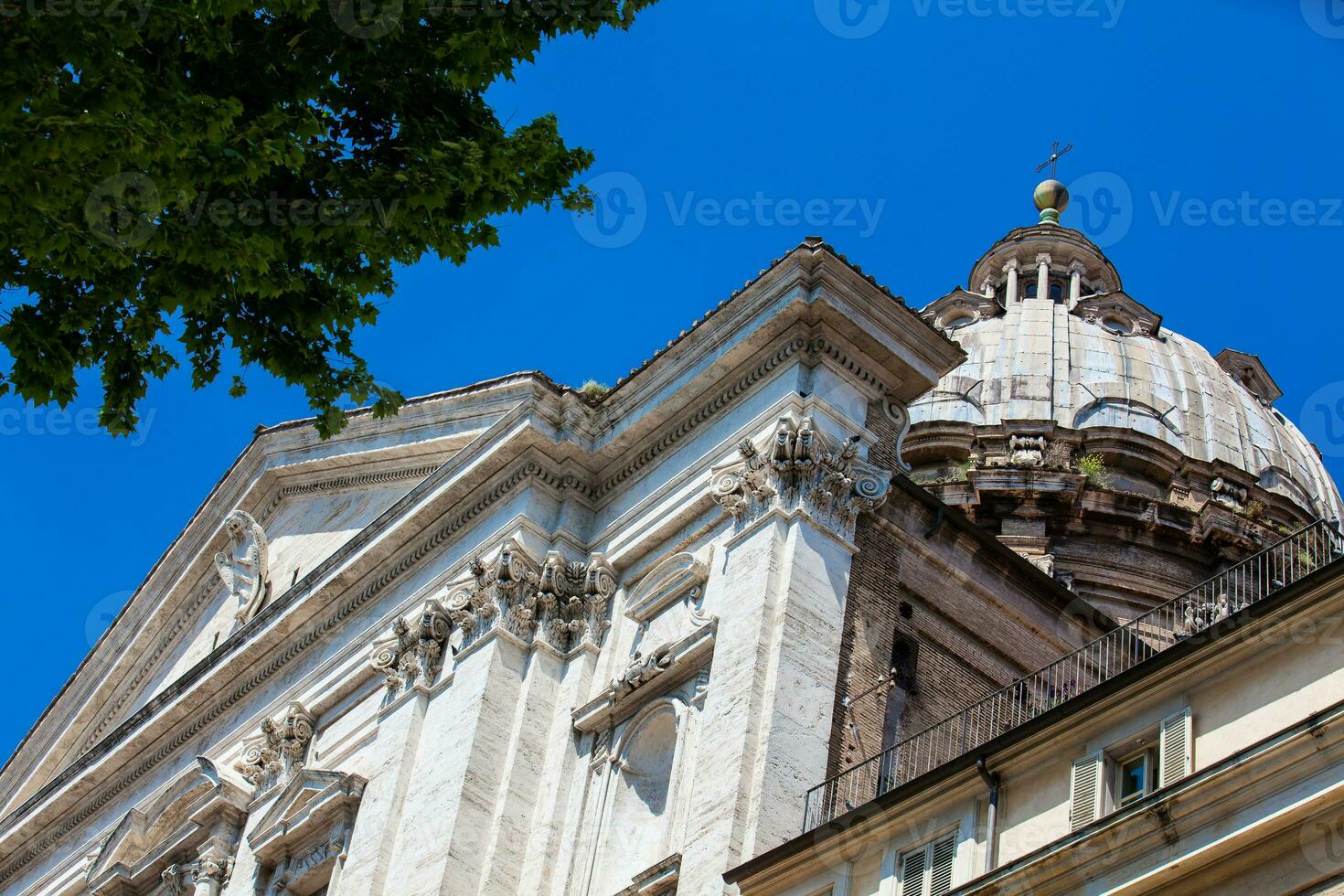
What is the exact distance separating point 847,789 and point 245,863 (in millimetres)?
10237

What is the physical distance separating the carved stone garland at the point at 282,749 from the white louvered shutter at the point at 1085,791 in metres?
14.3

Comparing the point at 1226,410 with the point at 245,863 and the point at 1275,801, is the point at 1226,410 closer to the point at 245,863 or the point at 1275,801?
the point at 245,863

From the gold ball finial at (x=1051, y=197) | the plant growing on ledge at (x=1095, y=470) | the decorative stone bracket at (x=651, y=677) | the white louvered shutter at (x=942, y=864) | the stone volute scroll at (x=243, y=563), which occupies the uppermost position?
the gold ball finial at (x=1051, y=197)

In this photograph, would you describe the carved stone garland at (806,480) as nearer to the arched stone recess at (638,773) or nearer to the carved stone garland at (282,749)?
the arched stone recess at (638,773)

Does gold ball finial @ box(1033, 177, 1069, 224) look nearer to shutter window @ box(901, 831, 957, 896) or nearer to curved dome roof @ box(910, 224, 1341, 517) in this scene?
curved dome roof @ box(910, 224, 1341, 517)

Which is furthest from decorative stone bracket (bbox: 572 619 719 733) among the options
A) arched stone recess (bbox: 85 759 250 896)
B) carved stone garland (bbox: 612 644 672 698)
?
arched stone recess (bbox: 85 759 250 896)

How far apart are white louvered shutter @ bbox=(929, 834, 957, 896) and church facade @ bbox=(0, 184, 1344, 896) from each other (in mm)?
32

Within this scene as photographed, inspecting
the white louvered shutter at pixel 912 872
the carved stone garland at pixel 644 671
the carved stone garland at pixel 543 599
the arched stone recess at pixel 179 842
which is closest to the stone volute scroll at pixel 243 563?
the arched stone recess at pixel 179 842

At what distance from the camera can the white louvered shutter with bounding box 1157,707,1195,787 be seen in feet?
50.9

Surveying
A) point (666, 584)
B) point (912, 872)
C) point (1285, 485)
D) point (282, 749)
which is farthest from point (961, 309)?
point (912, 872)

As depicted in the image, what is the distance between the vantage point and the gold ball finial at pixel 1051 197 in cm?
5978

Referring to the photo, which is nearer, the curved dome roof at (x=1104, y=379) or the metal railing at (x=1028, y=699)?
the metal railing at (x=1028, y=699)

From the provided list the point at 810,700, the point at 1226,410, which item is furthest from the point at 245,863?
the point at 1226,410

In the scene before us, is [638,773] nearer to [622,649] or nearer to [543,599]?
[622,649]
